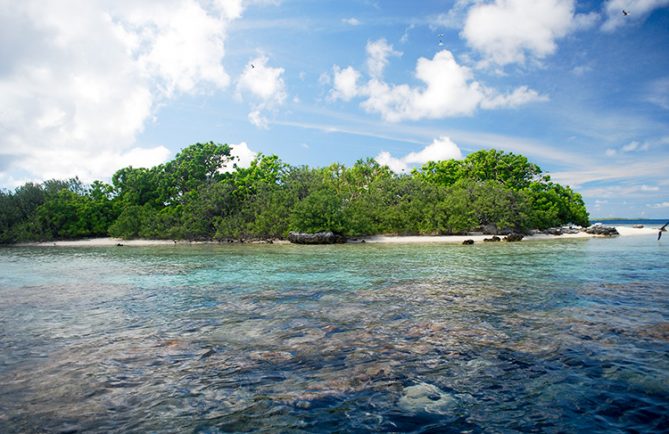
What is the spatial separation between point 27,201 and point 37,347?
6145cm

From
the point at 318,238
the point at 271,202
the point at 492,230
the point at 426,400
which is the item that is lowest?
the point at 426,400

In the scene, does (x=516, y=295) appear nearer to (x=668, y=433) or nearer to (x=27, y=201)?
(x=668, y=433)

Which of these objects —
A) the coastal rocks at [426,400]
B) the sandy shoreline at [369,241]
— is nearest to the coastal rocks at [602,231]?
the sandy shoreline at [369,241]

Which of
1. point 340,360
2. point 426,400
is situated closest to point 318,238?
point 340,360

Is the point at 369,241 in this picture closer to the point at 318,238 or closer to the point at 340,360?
the point at 318,238

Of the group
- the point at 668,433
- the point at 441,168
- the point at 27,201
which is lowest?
the point at 668,433

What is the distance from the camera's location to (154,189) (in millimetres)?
59250

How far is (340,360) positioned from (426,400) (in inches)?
70.0

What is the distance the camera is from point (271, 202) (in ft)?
166

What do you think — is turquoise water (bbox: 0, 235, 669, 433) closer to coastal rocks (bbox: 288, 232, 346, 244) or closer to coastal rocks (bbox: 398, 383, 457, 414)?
coastal rocks (bbox: 398, 383, 457, 414)

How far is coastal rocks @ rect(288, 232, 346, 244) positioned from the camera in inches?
1711

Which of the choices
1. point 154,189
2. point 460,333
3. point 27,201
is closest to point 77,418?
→ point 460,333

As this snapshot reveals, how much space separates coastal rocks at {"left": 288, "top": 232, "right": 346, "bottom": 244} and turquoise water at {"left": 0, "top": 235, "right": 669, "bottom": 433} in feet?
98.5

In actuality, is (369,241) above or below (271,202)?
below
